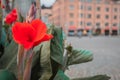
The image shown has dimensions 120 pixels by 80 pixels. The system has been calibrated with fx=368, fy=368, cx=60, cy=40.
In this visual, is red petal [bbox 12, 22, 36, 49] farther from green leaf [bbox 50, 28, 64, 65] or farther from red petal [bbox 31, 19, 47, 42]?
green leaf [bbox 50, 28, 64, 65]

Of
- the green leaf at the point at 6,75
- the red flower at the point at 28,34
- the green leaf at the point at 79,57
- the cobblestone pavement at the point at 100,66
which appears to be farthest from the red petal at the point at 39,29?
the cobblestone pavement at the point at 100,66

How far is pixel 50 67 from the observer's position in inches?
51.1

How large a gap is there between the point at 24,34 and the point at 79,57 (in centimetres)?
67

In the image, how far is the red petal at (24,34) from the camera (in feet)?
3.18

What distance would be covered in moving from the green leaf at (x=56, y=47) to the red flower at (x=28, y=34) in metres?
0.33

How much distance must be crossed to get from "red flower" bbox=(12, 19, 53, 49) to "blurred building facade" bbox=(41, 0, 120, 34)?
73.6m

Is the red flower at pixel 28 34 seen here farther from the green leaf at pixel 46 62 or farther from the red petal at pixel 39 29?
the green leaf at pixel 46 62

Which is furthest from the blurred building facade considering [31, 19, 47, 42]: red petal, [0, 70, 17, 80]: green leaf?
[31, 19, 47, 42]: red petal

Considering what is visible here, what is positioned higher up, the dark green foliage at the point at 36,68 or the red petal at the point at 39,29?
the red petal at the point at 39,29

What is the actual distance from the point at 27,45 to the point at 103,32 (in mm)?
81195

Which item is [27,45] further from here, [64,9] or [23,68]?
[64,9]

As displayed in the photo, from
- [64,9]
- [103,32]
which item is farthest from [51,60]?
[103,32]

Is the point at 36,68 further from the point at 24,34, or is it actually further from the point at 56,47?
the point at 24,34

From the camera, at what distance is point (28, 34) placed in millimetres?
996
